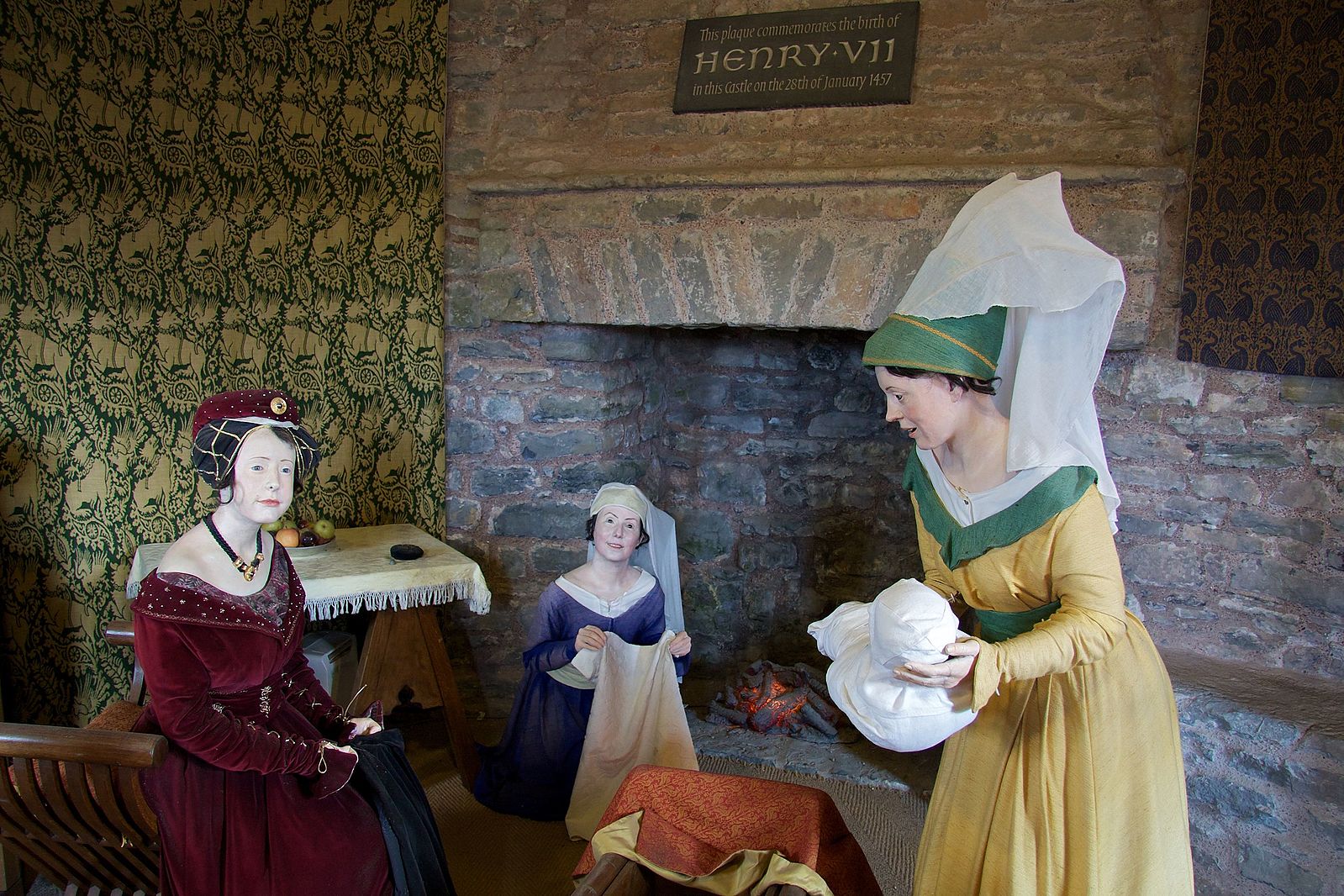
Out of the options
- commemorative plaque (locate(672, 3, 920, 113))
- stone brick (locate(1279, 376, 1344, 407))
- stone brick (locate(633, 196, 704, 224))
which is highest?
commemorative plaque (locate(672, 3, 920, 113))

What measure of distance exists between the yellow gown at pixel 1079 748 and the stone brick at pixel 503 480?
1987 mm

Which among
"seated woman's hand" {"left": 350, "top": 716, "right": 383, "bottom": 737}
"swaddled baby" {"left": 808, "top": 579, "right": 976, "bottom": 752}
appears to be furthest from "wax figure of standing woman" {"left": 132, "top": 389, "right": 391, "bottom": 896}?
"swaddled baby" {"left": 808, "top": 579, "right": 976, "bottom": 752}

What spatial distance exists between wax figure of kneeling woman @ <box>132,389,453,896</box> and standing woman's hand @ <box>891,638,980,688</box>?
4.08 feet

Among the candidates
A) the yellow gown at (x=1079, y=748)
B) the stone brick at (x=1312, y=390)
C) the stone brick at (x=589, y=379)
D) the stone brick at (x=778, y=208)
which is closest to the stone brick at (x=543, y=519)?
the stone brick at (x=589, y=379)

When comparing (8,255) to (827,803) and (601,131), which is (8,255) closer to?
(601,131)

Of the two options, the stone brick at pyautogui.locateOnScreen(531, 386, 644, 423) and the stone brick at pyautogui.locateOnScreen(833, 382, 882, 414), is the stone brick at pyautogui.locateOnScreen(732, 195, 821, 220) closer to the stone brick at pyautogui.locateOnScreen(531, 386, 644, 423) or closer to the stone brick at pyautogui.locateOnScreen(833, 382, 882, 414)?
the stone brick at pyautogui.locateOnScreen(531, 386, 644, 423)

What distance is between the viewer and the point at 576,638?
2.76m

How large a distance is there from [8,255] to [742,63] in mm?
2314

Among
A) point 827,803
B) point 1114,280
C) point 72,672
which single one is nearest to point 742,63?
point 1114,280

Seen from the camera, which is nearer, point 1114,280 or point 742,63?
point 1114,280

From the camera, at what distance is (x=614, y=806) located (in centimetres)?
189

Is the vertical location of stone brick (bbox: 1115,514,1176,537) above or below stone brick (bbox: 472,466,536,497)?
above

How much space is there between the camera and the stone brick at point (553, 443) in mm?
3387

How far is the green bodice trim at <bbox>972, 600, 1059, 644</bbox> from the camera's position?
1.71m
